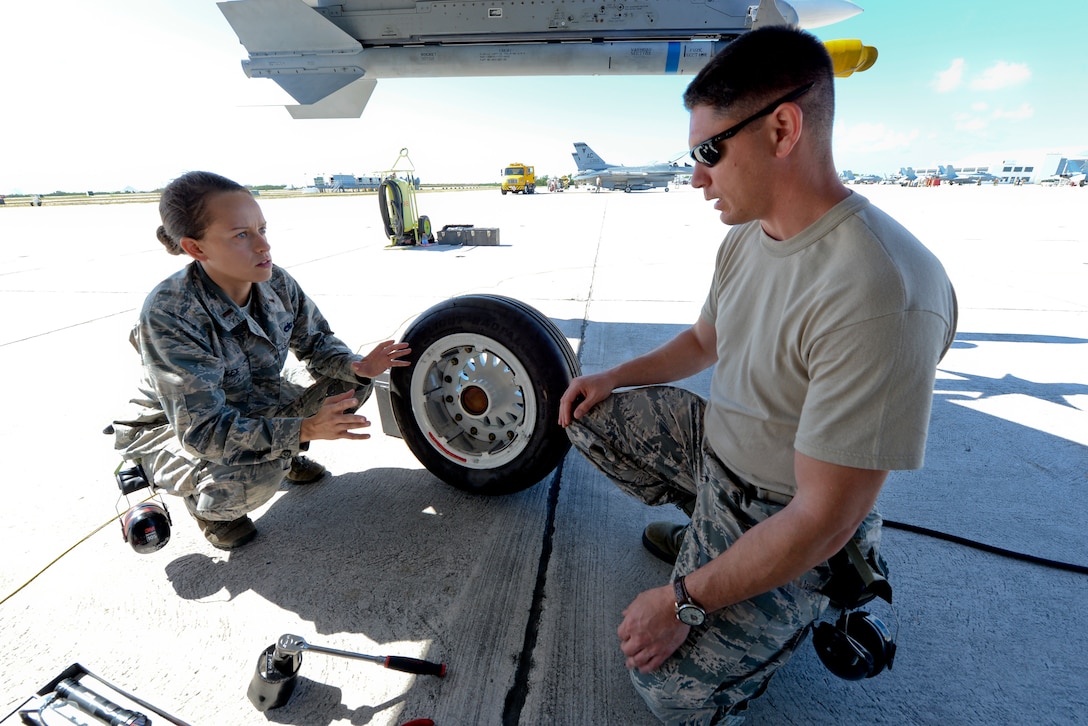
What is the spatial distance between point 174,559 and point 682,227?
42.6 ft

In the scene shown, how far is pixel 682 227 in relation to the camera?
13.2 metres

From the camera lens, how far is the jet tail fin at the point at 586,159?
1959 inches

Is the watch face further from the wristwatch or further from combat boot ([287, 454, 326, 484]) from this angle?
combat boot ([287, 454, 326, 484])

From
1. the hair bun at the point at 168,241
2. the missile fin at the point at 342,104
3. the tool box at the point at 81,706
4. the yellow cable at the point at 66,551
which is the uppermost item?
the missile fin at the point at 342,104

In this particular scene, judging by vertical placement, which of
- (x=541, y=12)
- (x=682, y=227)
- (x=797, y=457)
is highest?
(x=541, y=12)

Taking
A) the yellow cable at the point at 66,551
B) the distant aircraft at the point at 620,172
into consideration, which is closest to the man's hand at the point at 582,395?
the yellow cable at the point at 66,551

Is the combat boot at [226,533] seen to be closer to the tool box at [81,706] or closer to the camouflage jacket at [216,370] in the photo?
the camouflage jacket at [216,370]

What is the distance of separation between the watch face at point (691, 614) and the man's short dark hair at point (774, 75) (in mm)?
1124

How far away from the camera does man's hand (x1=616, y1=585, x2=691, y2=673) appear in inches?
48.5

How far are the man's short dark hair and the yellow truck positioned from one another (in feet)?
146

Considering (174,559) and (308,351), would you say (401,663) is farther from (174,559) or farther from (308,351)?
(308,351)

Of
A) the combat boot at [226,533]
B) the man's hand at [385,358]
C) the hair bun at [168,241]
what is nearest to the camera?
the hair bun at [168,241]

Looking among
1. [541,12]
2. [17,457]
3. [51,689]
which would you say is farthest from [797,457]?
[541,12]

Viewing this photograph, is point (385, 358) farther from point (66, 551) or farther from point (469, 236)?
point (469, 236)
